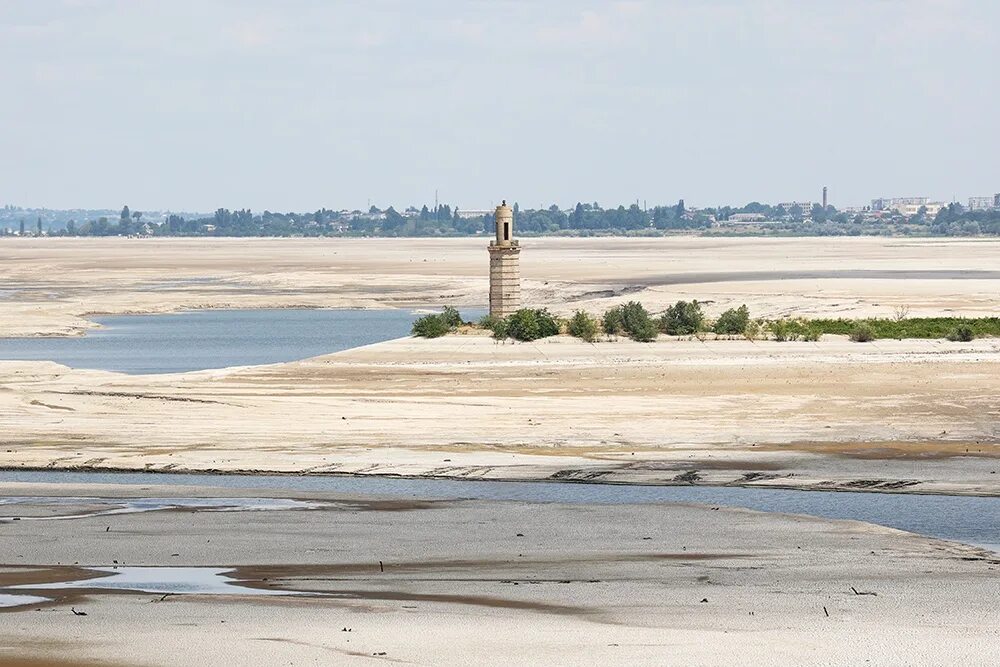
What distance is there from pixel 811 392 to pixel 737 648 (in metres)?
19.6

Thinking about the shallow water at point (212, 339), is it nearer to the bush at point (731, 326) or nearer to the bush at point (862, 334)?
the bush at point (731, 326)

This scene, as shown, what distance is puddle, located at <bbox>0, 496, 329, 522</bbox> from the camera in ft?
64.0

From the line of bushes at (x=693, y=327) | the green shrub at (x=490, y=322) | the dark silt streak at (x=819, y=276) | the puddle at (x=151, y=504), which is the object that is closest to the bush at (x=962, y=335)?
the line of bushes at (x=693, y=327)

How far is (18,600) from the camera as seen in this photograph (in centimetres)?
1447

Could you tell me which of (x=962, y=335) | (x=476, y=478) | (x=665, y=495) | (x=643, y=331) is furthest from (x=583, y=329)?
(x=665, y=495)

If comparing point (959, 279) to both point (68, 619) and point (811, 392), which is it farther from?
point (68, 619)

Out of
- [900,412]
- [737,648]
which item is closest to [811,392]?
[900,412]

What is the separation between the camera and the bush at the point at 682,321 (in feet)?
147

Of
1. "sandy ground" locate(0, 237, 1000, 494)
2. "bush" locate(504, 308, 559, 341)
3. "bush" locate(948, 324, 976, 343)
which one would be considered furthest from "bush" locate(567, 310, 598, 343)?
"bush" locate(948, 324, 976, 343)

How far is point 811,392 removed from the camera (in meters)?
31.9

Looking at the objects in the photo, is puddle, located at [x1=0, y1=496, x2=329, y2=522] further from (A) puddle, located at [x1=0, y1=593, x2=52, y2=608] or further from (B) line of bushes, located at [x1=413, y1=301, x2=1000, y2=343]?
(B) line of bushes, located at [x1=413, y1=301, x2=1000, y2=343]

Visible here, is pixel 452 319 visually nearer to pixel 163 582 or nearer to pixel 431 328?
pixel 431 328

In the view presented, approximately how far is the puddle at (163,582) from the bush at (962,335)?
94.5ft

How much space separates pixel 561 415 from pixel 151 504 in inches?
409
